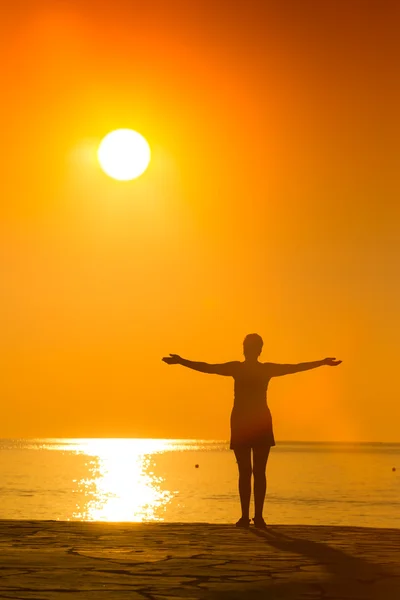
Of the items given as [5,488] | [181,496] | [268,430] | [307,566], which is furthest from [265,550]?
[5,488]

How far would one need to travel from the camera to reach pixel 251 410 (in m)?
13.7

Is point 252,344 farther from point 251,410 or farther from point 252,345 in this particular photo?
point 251,410

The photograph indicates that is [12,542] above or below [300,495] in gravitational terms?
above

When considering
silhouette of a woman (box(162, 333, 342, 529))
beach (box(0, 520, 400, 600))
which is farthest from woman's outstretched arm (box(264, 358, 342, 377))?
beach (box(0, 520, 400, 600))

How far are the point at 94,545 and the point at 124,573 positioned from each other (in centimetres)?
219

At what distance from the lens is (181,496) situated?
7781 cm

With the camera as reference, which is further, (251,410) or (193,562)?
(251,410)

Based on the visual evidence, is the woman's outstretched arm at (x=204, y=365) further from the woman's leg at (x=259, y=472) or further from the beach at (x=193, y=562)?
the beach at (x=193, y=562)

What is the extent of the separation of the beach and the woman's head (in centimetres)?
204

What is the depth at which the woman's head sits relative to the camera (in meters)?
13.7

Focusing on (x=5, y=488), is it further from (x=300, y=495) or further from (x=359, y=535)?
(x=359, y=535)

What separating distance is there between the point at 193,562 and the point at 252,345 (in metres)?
4.56

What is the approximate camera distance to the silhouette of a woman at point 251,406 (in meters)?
13.6

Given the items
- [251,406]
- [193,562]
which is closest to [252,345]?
[251,406]
